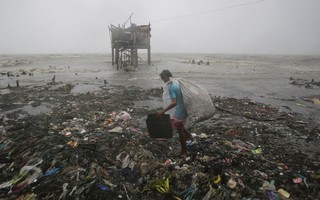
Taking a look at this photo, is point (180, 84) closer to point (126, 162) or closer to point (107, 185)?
point (126, 162)

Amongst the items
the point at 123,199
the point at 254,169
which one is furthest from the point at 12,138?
the point at 254,169

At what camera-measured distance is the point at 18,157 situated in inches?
171

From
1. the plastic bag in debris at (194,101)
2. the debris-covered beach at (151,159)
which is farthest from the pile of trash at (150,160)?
the plastic bag in debris at (194,101)

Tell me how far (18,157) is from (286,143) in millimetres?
6067

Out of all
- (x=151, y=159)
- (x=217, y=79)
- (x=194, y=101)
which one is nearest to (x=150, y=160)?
(x=151, y=159)

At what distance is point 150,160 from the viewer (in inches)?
167

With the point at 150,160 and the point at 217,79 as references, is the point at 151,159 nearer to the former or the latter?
the point at 150,160

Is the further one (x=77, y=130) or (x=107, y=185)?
(x=77, y=130)

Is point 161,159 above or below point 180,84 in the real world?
below

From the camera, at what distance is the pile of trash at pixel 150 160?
3381mm

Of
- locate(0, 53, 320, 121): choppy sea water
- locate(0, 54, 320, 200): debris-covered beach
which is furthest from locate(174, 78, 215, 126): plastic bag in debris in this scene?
locate(0, 53, 320, 121): choppy sea water

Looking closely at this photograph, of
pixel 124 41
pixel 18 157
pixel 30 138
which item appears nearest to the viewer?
pixel 18 157

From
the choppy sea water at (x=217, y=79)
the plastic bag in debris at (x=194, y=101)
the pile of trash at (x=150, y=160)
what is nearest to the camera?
the pile of trash at (x=150, y=160)

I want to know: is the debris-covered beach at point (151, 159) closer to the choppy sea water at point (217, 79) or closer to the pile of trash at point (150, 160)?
the pile of trash at point (150, 160)
